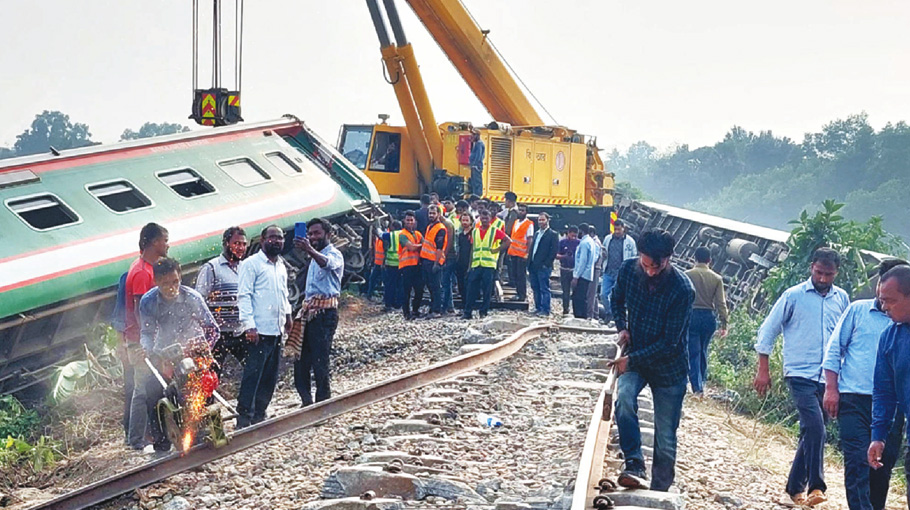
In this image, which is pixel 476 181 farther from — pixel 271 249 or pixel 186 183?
pixel 271 249

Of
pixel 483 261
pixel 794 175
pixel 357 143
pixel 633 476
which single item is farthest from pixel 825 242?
pixel 794 175

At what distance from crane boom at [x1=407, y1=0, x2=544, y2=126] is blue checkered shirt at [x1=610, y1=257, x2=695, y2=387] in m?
14.5

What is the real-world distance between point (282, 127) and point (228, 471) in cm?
971

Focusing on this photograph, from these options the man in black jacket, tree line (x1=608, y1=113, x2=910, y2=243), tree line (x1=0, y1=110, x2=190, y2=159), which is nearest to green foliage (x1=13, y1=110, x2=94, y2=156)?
tree line (x1=0, y1=110, x2=190, y2=159)

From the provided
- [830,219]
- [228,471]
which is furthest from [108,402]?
[830,219]

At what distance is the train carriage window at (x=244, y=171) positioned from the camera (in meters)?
13.3

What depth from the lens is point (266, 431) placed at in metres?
6.93

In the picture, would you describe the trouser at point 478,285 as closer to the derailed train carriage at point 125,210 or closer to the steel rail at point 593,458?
the derailed train carriage at point 125,210

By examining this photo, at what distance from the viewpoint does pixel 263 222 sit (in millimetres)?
12945

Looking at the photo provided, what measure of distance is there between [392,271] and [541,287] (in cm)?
231

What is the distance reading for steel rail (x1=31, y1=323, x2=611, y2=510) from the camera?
19.0ft

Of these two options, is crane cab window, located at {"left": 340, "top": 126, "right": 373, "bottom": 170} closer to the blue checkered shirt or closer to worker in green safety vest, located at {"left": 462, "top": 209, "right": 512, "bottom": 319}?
worker in green safety vest, located at {"left": 462, "top": 209, "right": 512, "bottom": 319}

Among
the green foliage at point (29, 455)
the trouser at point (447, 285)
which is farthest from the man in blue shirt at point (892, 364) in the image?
the trouser at point (447, 285)

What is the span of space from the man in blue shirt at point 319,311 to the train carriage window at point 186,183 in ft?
14.5
